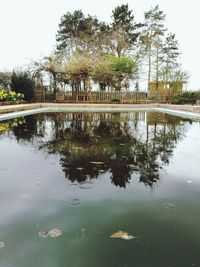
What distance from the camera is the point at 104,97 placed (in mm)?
25219

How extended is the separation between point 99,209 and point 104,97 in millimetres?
23415

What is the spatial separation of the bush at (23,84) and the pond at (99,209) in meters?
16.1

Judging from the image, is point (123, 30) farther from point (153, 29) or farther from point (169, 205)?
point (169, 205)

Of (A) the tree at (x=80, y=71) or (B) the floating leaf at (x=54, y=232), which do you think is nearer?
(B) the floating leaf at (x=54, y=232)

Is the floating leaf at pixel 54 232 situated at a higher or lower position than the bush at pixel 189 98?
lower

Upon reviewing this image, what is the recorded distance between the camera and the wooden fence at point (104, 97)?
2358cm

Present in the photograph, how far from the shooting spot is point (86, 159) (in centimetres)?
404

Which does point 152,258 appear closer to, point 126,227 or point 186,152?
point 126,227

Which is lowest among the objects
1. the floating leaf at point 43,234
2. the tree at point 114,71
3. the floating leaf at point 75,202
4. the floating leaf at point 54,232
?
the floating leaf at point 75,202

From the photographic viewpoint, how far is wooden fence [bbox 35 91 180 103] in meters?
23.6

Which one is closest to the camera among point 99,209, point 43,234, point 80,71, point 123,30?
point 43,234

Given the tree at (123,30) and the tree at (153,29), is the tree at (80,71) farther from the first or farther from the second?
the tree at (153,29)

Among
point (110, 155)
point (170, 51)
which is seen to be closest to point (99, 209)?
point (110, 155)

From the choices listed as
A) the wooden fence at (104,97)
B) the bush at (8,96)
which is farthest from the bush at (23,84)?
the wooden fence at (104,97)
